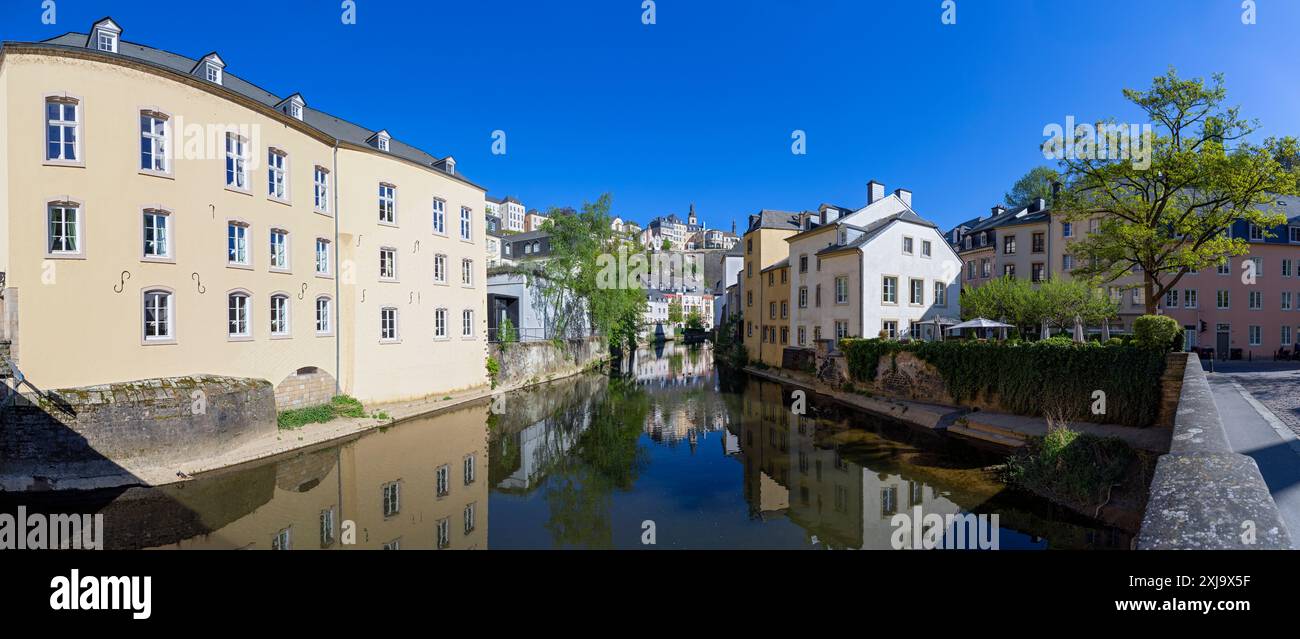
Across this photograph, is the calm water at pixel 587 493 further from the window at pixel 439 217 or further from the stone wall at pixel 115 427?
the window at pixel 439 217

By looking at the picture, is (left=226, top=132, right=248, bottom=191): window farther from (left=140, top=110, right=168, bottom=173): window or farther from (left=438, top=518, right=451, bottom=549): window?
(left=438, top=518, right=451, bottom=549): window

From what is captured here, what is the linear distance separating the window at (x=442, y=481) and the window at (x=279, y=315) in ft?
26.7

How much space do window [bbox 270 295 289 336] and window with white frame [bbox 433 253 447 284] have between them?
22.9 ft

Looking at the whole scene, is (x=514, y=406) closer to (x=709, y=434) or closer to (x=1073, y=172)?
(x=709, y=434)

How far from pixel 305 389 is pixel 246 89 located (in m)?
11.2

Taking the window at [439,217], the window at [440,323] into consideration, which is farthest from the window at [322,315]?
the window at [439,217]

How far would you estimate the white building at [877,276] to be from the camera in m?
31.6

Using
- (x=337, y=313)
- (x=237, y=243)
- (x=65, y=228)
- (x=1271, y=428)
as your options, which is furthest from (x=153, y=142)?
(x=1271, y=428)

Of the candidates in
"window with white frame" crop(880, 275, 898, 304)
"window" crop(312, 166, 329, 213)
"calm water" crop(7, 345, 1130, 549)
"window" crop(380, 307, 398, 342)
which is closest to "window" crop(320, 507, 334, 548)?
"calm water" crop(7, 345, 1130, 549)

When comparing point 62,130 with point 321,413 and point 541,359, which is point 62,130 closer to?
point 321,413

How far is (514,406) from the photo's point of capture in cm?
2748

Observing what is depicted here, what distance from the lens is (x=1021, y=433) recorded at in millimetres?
18141
